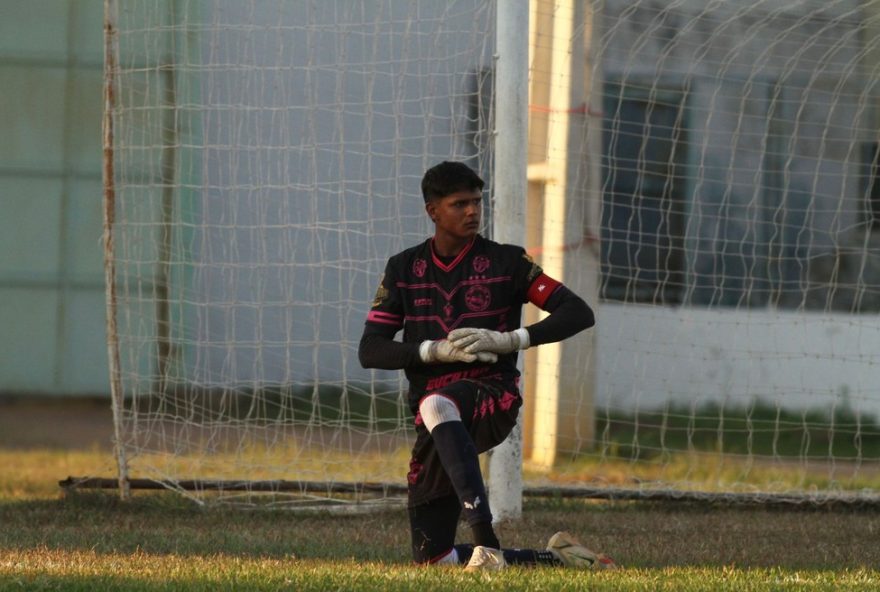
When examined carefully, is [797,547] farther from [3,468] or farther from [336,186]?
[3,468]

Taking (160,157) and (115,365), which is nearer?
(115,365)

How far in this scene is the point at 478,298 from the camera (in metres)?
5.58

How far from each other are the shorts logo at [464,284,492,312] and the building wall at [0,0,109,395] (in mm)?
7692

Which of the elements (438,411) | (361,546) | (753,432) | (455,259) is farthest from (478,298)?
(753,432)

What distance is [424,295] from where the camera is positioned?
18.5ft

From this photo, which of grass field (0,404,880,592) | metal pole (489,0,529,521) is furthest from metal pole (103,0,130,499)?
metal pole (489,0,529,521)

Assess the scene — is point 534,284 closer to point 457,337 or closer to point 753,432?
point 457,337

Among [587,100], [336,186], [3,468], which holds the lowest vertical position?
[3,468]

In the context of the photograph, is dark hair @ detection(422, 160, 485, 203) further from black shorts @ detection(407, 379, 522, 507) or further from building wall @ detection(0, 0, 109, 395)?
building wall @ detection(0, 0, 109, 395)

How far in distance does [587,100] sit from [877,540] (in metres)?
3.77

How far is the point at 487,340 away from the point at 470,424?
32cm

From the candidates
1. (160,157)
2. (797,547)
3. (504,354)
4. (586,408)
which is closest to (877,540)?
(797,547)

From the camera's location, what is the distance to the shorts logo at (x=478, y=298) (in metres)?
5.57

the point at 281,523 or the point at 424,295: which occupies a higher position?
the point at 424,295
